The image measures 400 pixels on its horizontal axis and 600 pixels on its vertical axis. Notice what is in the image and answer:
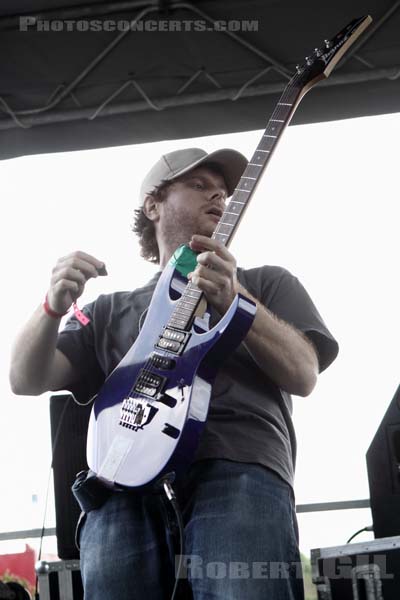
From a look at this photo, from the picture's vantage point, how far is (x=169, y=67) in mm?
3402

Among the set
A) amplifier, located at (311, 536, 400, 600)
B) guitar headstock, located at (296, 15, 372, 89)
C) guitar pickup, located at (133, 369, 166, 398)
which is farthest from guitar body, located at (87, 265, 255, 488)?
guitar headstock, located at (296, 15, 372, 89)

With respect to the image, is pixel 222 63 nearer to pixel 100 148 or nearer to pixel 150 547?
pixel 100 148

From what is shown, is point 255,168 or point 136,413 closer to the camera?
point 136,413

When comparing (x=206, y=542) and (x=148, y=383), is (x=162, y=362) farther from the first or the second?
(x=206, y=542)

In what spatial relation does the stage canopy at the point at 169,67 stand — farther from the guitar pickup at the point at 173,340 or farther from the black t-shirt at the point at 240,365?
the guitar pickup at the point at 173,340

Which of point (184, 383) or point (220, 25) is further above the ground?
point (220, 25)

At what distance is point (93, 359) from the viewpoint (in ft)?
7.05

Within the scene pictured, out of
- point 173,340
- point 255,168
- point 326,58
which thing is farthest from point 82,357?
point 326,58

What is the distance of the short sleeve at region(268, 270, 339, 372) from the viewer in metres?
1.94

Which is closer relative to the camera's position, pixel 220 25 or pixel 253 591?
pixel 253 591

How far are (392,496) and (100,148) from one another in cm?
201

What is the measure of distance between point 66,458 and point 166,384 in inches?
33.2

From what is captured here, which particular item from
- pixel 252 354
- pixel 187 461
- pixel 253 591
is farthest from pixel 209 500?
pixel 252 354

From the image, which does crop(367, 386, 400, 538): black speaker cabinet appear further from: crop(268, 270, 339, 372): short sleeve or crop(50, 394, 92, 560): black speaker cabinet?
crop(50, 394, 92, 560): black speaker cabinet
